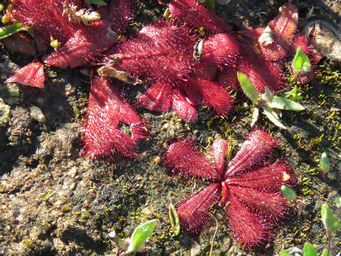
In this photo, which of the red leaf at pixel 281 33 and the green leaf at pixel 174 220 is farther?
the red leaf at pixel 281 33

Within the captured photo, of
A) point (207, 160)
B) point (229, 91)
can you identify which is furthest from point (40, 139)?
point (229, 91)

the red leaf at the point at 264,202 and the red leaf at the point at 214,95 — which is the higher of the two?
the red leaf at the point at 214,95

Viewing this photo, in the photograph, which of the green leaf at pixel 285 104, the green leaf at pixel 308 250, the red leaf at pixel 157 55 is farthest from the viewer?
the red leaf at pixel 157 55

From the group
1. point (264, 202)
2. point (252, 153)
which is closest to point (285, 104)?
point (252, 153)

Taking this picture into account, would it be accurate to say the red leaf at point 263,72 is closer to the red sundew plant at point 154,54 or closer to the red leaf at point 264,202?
the red sundew plant at point 154,54

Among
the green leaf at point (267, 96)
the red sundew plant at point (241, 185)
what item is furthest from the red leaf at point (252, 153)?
the green leaf at point (267, 96)

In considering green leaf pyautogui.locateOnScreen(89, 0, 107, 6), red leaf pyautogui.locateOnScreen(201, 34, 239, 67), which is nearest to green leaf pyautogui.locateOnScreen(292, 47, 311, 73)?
red leaf pyautogui.locateOnScreen(201, 34, 239, 67)

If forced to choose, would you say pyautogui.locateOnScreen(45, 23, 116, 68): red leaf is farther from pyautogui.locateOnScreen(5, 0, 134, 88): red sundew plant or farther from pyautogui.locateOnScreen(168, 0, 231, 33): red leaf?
pyautogui.locateOnScreen(168, 0, 231, 33): red leaf
